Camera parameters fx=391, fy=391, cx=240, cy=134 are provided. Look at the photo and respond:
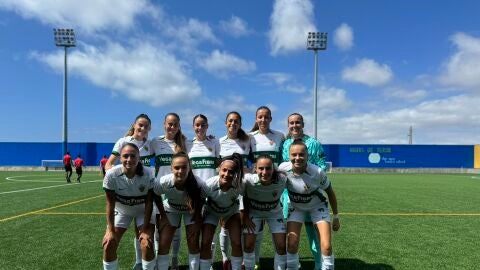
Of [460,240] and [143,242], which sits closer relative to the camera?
[143,242]

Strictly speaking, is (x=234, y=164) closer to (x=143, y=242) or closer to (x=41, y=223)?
(x=143, y=242)

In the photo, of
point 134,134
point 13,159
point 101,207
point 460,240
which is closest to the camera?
point 134,134

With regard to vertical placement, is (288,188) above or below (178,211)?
above

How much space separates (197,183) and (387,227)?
A: 5.25 metres

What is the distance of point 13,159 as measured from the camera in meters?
35.9

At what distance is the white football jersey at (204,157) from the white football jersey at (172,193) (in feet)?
2.09

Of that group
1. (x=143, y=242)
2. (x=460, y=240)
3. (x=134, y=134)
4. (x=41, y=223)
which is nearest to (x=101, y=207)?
(x=41, y=223)

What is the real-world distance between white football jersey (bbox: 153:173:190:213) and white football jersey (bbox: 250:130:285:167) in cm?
120

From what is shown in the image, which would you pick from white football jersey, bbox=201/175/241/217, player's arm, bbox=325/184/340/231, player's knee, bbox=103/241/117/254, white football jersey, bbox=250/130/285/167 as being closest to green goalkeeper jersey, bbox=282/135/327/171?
white football jersey, bbox=250/130/285/167

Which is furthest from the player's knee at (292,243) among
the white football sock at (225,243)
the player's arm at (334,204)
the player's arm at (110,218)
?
the player's arm at (110,218)

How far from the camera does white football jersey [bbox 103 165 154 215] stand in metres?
4.63

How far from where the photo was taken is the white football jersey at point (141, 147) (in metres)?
5.39

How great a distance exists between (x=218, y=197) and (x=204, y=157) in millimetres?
854

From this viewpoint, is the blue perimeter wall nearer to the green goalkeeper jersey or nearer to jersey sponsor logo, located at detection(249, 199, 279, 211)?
the green goalkeeper jersey
